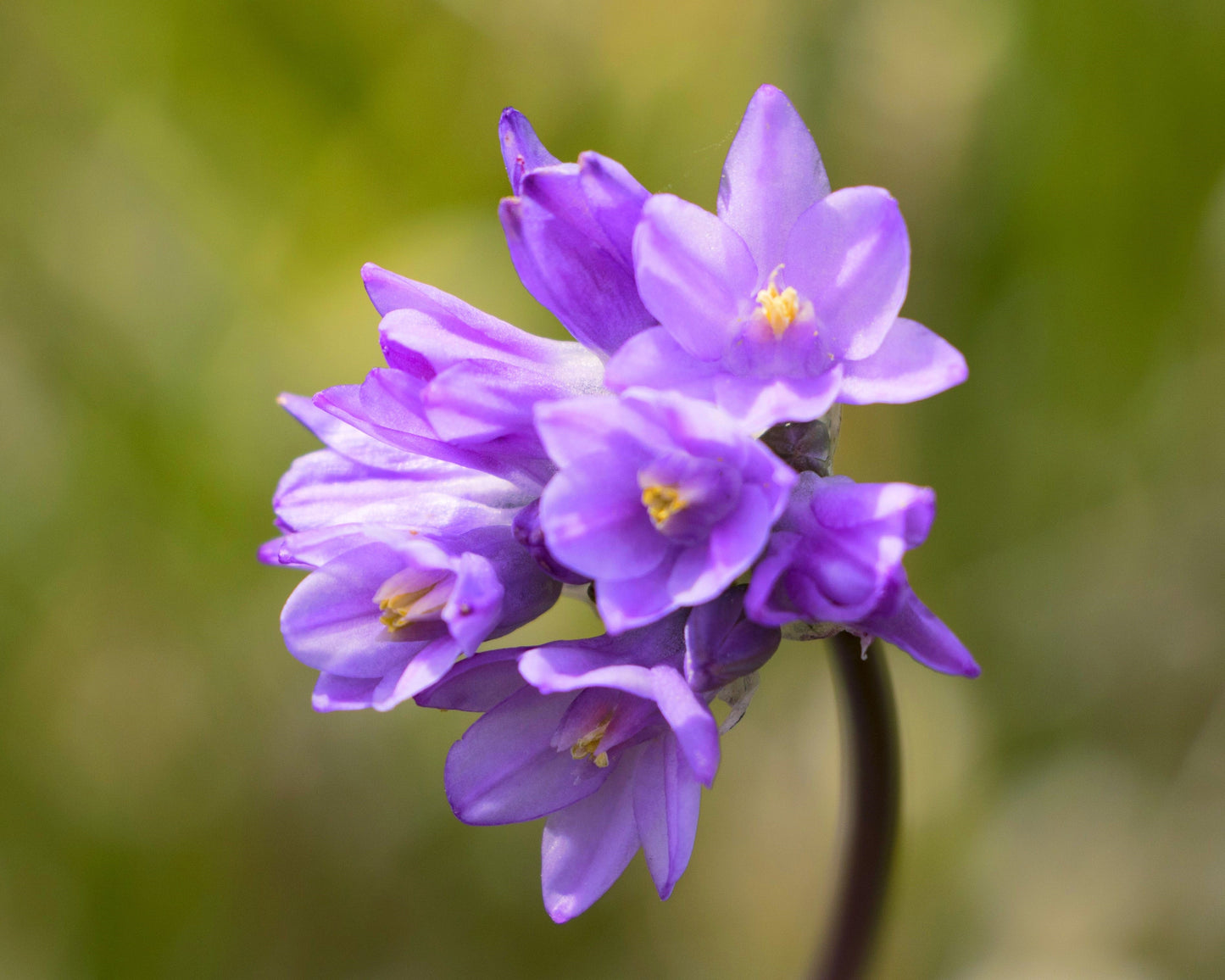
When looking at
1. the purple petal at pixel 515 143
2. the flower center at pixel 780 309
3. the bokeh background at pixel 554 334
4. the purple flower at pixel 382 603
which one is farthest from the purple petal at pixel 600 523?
the bokeh background at pixel 554 334

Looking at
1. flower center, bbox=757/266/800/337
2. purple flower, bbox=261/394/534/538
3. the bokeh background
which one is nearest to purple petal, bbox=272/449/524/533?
purple flower, bbox=261/394/534/538

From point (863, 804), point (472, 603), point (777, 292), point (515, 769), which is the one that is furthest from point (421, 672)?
point (863, 804)

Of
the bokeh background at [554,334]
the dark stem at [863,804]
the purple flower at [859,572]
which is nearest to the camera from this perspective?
the purple flower at [859,572]

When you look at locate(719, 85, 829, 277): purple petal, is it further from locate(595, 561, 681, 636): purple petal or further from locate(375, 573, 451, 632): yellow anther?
locate(375, 573, 451, 632): yellow anther

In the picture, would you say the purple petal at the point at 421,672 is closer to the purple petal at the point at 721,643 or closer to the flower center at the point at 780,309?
the purple petal at the point at 721,643

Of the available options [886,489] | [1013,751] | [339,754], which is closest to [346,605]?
[886,489]

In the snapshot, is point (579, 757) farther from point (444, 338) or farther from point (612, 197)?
point (612, 197)
